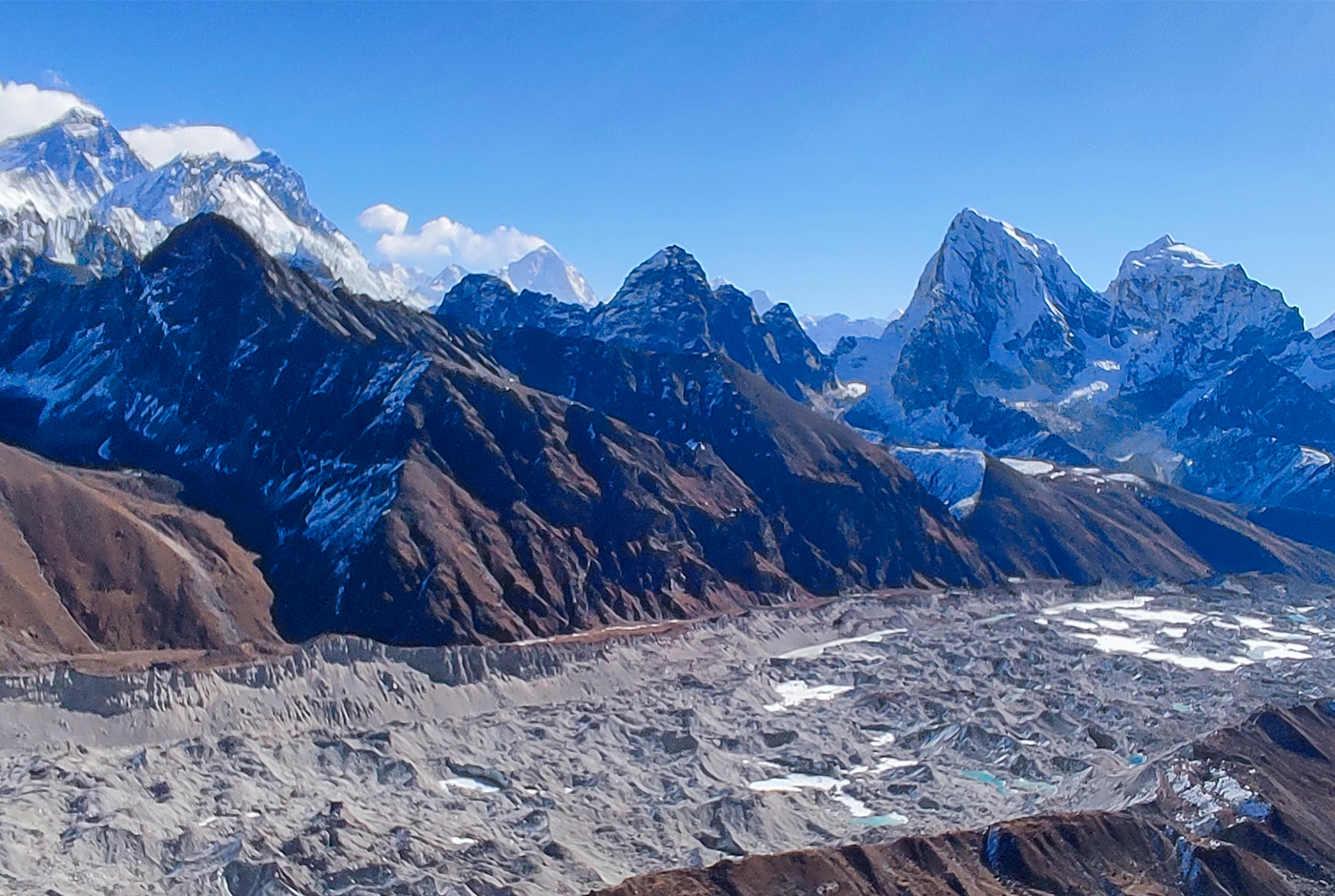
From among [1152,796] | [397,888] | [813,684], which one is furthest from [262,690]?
[1152,796]

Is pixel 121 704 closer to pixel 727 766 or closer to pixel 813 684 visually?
pixel 727 766

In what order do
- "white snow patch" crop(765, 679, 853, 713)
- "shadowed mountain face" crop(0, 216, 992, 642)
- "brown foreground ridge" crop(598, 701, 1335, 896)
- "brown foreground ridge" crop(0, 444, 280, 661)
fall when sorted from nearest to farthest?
"brown foreground ridge" crop(598, 701, 1335, 896)
"brown foreground ridge" crop(0, 444, 280, 661)
"white snow patch" crop(765, 679, 853, 713)
"shadowed mountain face" crop(0, 216, 992, 642)

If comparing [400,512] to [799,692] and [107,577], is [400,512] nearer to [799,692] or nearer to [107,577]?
[107,577]

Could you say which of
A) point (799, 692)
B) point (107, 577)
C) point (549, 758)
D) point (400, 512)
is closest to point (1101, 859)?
point (549, 758)

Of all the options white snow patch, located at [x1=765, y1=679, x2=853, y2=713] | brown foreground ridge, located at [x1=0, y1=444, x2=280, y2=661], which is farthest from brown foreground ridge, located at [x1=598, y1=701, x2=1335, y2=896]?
brown foreground ridge, located at [x1=0, y1=444, x2=280, y2=661]

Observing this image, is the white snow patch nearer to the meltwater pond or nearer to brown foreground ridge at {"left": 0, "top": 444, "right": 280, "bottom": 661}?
the meltwater pond

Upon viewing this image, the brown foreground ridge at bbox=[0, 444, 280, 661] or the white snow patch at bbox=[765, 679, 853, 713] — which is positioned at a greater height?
the brown foreground ridge at bbox=[0, 444, 280, 661]

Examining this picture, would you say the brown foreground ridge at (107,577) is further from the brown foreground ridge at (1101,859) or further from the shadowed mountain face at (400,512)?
the brown foreground ridge at (1101,859)
